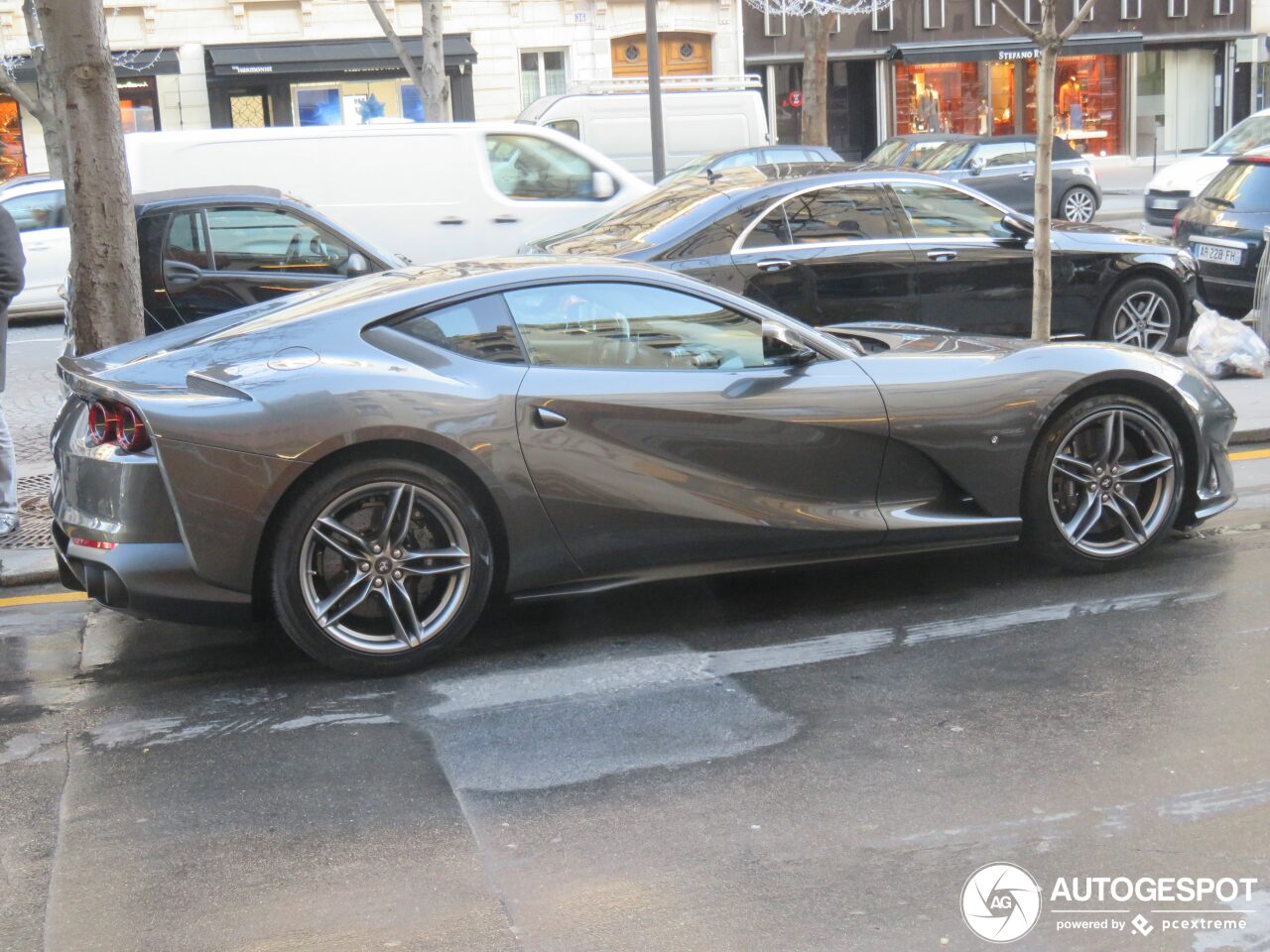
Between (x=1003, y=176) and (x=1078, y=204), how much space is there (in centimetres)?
177

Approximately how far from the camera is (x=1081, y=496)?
5965mm

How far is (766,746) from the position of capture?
4.44 m

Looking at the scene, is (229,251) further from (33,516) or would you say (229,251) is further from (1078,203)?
(1078,203)

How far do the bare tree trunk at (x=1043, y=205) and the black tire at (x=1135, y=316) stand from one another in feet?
4.05

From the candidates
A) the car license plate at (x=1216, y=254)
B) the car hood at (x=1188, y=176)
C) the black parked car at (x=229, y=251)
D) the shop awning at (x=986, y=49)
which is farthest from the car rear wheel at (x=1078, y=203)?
the black parked car at (x=229, y=251)

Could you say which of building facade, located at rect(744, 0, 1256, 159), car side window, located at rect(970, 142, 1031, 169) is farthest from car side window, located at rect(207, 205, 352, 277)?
building facade, located at rect(744, 0, 1256, 159)

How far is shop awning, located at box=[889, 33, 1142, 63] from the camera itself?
36.6 metres

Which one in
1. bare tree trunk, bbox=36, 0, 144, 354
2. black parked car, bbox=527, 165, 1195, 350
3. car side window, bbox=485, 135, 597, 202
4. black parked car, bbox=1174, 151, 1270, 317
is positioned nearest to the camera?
bare tree trunk, bbox=36, 0, 144, 354

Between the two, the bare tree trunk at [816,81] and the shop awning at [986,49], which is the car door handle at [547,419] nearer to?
the bare tree trunk at [816,81]

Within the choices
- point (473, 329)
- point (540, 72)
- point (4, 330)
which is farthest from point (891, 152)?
point (473, 329)

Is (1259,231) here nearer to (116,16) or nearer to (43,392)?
(43,392)

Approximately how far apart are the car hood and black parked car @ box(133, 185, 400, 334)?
13743 millimetres

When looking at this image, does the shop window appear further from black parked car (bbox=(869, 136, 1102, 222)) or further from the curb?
the curb

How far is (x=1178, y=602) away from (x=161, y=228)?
7135 mm
